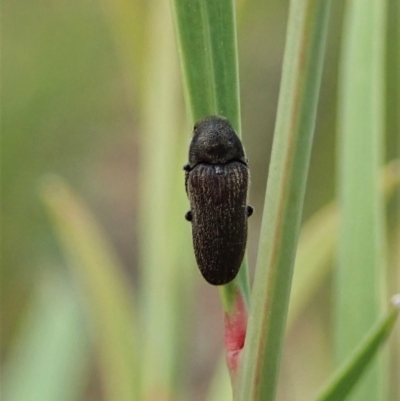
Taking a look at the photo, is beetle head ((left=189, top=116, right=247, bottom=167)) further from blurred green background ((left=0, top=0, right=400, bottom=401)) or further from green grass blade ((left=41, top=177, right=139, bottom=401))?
blurred green background ((left=0, top=0, right=400, bottom=401))

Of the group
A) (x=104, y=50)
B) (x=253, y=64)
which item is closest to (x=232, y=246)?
(x=104, y=50)

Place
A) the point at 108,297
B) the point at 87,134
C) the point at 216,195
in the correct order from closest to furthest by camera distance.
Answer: the point at 216,195
the point at 108,297
the point at 87,134

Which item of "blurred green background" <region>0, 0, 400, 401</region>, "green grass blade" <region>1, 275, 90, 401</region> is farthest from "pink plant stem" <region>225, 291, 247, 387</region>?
"blurred green background" <region>0, 0, 400, 401</region>

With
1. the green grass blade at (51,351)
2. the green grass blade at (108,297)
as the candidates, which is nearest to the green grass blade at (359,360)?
the green grass blade at (108,297)

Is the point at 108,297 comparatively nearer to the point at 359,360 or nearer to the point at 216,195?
the point at 216,195

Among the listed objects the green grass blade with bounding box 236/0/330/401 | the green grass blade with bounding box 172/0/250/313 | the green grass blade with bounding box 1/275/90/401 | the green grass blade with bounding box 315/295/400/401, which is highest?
the green grass blade with bounding box 172/0/250/313

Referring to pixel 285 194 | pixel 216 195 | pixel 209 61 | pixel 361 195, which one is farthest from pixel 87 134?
pixel 285 194

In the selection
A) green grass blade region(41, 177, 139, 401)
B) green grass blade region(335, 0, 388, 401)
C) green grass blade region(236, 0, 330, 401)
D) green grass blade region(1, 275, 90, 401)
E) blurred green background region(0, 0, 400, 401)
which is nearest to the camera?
green grass blade region(236, 0, 330, 401)

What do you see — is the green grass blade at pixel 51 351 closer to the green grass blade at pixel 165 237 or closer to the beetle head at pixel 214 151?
the green grass blade at pixel 165 237
